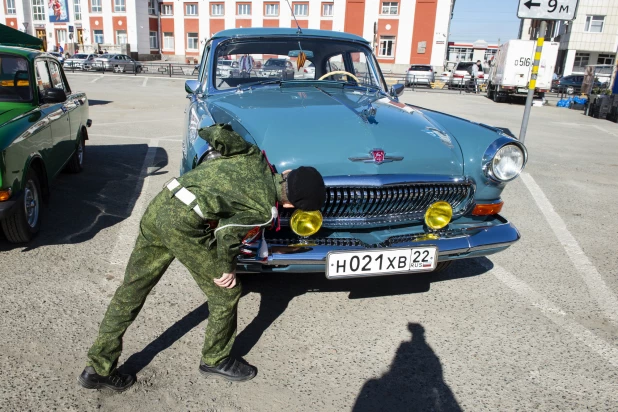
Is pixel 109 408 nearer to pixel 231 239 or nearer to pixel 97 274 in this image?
pixel 231 239

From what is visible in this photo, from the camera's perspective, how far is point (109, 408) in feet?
7.54

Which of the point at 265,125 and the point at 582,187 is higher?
the point at 265,125

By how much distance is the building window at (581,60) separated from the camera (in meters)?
42.2

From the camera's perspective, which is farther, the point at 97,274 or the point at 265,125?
the point at 97,274

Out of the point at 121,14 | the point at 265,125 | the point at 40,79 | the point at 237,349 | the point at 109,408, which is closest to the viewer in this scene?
the point at 109,408

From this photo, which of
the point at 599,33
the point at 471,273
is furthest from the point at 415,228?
the point at 599,33

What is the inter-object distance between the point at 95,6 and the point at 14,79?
5621 centimetres

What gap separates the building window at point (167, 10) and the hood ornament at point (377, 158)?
56878 mm

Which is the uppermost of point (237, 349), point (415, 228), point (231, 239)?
point (231, 239)

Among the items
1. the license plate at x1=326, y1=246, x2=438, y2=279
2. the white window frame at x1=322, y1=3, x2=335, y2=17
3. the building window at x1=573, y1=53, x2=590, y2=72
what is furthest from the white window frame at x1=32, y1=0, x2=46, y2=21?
the license plate at x1=326, y1=246, x2=438, y2=279

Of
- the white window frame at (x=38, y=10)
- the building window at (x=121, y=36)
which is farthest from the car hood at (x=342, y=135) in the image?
the white window frame at (x=38, y=10)

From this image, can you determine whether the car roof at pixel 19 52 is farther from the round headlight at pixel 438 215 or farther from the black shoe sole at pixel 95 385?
the round headlight at pixel 438 215

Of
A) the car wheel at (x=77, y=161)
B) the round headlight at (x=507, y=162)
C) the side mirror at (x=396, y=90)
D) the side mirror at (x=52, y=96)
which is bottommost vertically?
the car wheel at (x=77, y=161)

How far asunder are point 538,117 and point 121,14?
48.2 meters
